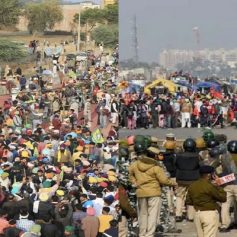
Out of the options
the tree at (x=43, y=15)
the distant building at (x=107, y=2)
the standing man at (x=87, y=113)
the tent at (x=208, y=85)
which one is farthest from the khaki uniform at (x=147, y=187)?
the tent at (x=208, y=85)

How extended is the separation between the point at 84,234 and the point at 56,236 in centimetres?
24

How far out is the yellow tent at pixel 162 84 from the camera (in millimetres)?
13505

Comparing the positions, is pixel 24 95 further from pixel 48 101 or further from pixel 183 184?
pixel 183 184

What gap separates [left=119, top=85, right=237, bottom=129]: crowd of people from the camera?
13086 mm

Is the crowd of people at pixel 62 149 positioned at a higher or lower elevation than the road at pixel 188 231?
higher

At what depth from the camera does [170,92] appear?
14.2 metres

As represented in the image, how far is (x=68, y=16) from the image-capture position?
639 cm

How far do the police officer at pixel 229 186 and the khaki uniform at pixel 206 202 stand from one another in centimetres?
106

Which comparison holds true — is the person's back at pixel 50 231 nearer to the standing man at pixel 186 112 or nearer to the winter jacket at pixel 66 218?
the winter jacket at pixel 66 218

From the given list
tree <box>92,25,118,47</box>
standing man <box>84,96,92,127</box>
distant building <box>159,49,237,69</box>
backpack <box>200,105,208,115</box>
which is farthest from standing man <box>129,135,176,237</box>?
backpack <box>200,105,208,115</box>

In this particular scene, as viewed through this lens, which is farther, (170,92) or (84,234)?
(170,92)

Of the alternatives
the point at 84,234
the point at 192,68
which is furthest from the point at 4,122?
the point at 192,68

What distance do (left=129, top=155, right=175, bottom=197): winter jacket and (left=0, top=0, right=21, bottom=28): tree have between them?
5.42 feet

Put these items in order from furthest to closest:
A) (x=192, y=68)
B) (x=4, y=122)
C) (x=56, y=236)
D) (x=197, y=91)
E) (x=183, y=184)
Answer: (x=197, y=91) → (x=192, y=68) → (x=183, y=184) → (x=4, y=122) → (x=56, y=236)
